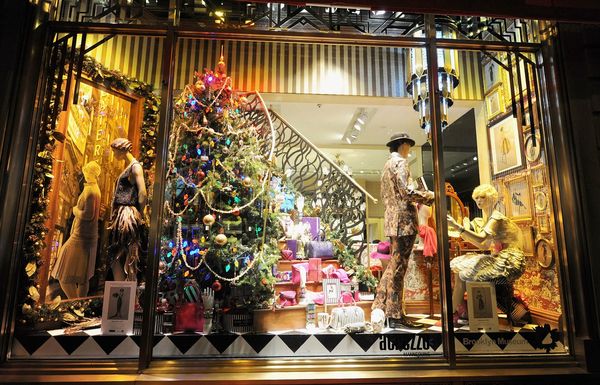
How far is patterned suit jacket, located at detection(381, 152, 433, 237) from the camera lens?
3.69 metres

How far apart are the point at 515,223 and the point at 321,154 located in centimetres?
327

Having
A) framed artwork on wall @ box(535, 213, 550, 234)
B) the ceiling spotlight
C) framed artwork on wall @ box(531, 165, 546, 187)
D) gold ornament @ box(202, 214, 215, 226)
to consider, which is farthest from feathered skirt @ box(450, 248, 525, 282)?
the ceiling spotlight

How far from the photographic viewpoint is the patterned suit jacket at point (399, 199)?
3688mm

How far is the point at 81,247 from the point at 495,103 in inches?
215

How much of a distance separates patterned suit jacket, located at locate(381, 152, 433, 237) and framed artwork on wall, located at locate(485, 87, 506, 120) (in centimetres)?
173

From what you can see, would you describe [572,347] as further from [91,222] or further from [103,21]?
[103,21]

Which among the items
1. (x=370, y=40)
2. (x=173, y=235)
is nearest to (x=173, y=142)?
(x=173, y=235)

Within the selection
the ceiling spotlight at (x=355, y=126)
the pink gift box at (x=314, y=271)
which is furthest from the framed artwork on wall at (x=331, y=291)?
the ceiling spotlight at (x=355, y=126)

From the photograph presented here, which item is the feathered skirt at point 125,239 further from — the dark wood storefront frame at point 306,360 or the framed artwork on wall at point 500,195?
the framed artwork on wall at point 500,195

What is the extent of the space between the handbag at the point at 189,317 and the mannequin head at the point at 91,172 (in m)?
Result: 1.96

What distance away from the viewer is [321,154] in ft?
20.6

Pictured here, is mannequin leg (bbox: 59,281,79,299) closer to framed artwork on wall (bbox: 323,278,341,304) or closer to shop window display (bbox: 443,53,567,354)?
framed artwork on wall (bbox: 323,278,341,304)

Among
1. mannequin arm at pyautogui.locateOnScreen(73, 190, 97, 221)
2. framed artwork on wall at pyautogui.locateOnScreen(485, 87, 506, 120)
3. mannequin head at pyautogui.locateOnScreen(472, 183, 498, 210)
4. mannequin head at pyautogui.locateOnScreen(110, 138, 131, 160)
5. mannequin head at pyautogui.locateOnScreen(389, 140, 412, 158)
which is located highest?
framed artwork on wall at pyautogui.locateOnScreen(485, 87, 506, 120)

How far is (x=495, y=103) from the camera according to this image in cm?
470
